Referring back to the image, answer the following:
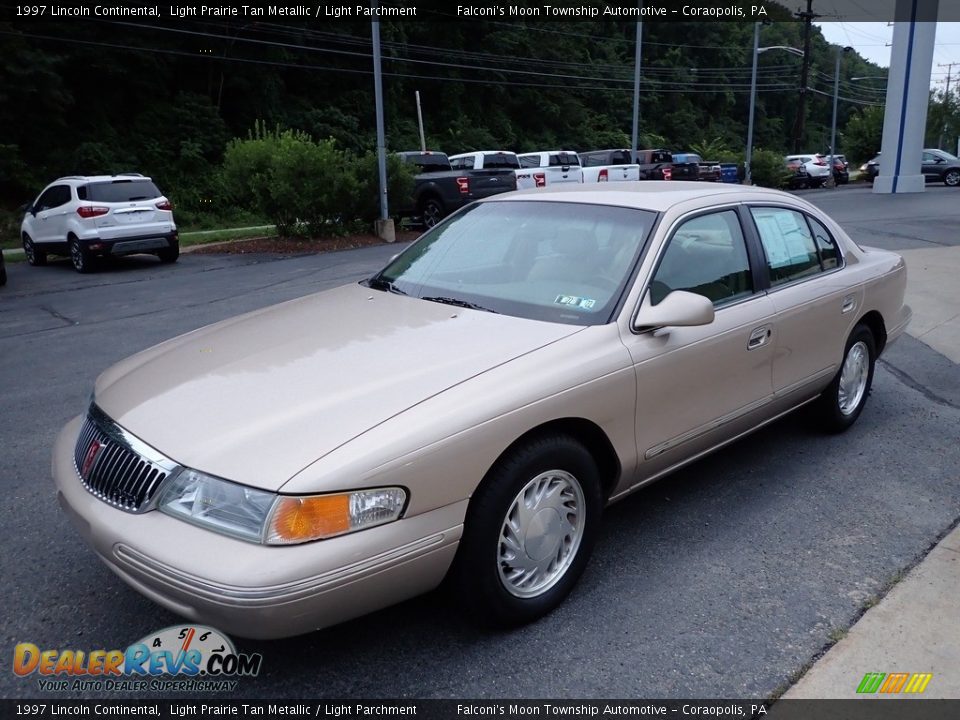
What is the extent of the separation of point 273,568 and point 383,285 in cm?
209

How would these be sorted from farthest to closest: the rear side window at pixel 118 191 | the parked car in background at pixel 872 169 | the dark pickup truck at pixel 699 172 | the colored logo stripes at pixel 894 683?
the parked car in background at pixel 872 169
the dark pickup truck at pixel 699 172
the rear side window at pixel 118 191
the colored logo stripes at pixel 894 683

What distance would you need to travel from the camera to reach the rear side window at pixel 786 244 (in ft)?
14.6

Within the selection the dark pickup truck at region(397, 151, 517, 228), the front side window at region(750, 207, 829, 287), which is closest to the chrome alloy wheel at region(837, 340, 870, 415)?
the front side window at region(750, 207, 829, 287)

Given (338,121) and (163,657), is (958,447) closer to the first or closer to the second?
(163,657)

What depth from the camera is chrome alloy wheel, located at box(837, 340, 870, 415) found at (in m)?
5.12

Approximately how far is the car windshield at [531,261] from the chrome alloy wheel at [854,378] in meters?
2.03

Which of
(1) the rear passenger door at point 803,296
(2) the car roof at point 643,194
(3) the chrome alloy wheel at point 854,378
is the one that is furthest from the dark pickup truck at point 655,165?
(2) the car roof at point 643,194

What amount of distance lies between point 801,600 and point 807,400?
175 centimetres

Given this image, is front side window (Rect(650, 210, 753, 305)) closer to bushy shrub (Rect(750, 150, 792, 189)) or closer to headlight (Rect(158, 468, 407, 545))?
headlight (Rect(158, 468, 407, 545))

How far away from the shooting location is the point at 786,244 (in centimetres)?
463

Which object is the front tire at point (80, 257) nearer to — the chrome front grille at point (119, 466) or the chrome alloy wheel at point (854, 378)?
the chrome front grille at point (119, 466)

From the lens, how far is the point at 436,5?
161ft

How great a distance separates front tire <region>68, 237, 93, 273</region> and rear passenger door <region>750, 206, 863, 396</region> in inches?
512

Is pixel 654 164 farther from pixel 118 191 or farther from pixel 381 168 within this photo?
pixel 118 191
